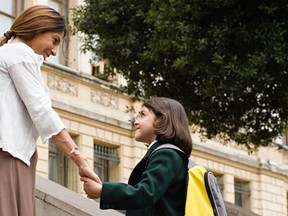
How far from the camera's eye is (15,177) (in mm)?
4719

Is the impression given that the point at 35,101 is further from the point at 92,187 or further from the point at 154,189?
the point at 154,189

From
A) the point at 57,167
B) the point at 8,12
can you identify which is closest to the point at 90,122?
the point at 57,167

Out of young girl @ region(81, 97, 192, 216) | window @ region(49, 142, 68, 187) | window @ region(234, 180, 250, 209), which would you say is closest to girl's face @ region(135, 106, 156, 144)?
young girl @ region(81, 97, 192, 216)

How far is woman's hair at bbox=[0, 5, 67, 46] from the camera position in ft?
16.3

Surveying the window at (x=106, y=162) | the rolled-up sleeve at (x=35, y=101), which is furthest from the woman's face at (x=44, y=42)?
the window at (x=106, y=162)

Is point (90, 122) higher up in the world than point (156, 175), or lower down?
higher up

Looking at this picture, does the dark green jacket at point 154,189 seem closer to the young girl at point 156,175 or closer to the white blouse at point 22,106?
the young girl at point 156,175

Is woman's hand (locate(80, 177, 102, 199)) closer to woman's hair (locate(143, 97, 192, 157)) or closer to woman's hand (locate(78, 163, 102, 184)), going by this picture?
woman's hand (locate(78, 163, 102, 184))

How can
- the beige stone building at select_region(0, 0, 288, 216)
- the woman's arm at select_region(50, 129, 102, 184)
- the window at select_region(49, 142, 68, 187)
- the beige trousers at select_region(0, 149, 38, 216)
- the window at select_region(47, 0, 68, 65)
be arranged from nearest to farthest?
the beige trousers at select_region(0, 149, 38, 216) < the woman's arm at select_region(50, 129, 102, 184) < the window at select_region(49, 142, 68, 187) < the beige stone building at select_region(0, 0, 288, 216) < the window at select_region(47, 0, 68, 65)

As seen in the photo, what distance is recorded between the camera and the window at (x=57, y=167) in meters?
24.4

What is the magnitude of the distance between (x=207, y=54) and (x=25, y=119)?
10.7 m

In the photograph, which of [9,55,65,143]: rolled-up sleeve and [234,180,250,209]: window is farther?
[234,180,250,209]: window

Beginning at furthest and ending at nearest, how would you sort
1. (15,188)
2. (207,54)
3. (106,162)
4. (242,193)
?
(242,193) → (106,162) → (207,54) → (15,188)

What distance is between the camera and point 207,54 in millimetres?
15438
